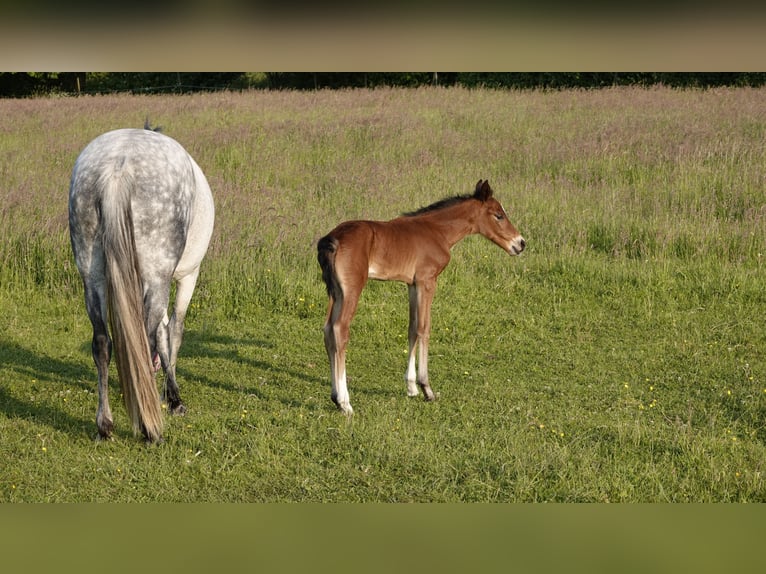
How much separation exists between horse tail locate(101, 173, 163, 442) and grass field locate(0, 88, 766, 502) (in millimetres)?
473

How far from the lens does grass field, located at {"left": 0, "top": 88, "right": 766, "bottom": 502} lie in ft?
15.3

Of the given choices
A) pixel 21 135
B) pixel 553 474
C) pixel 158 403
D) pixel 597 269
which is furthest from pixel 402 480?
pixel 21 135

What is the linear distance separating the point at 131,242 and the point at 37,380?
8.89 feet

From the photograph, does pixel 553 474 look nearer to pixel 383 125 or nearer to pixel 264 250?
pixel 264 250

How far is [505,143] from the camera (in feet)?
47.6

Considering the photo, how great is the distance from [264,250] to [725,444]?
19.0 feet

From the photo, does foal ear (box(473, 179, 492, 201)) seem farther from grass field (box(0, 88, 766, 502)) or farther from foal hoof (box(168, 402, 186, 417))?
foal hoof (box(168, 402, 186, 417))

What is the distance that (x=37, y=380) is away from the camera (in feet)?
21.8

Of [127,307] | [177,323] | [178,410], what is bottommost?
[178,410]

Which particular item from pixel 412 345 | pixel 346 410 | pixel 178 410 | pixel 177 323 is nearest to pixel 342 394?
pixel 346 410


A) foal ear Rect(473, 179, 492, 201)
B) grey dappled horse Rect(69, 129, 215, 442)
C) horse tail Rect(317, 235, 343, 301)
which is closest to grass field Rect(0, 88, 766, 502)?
grey dappled horse Rect(69, 129, 215, 442)

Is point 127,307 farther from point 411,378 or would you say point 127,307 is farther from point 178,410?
point 411,378

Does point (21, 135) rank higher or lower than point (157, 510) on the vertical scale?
lower

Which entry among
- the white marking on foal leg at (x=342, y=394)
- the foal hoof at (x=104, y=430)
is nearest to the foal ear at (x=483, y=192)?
the white marking on foal leg at (x=342, y=394)
